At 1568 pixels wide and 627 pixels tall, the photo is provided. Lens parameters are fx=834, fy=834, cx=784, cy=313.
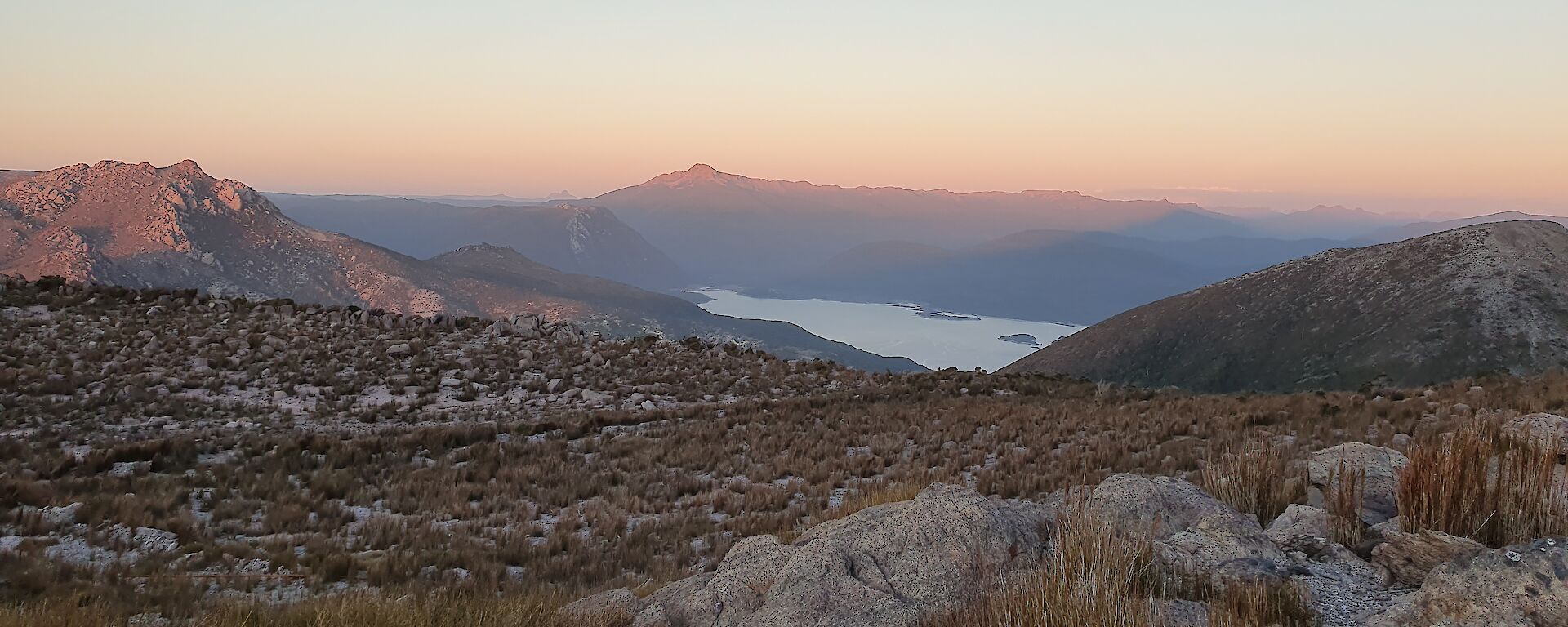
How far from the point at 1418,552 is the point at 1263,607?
1.37 meters

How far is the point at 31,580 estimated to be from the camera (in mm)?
6953

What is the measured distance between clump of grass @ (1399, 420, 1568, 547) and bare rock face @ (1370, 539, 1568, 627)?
4.58ft

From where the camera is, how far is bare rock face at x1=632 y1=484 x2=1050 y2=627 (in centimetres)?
512

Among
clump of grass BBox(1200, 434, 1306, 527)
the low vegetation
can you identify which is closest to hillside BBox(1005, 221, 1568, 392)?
the low vegetation

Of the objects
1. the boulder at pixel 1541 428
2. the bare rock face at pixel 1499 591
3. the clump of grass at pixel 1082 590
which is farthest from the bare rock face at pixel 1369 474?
the clump of grass at pixel 1082 590

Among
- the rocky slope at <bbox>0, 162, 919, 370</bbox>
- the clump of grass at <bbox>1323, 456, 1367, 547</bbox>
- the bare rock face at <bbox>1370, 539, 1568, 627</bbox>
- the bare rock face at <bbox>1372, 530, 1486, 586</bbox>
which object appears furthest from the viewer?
the rocky slope at <bbox>0, 162, 919, 370</bbox>

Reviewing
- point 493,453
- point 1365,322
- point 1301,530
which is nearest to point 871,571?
point 1301,530

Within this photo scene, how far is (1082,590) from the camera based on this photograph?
423 cm

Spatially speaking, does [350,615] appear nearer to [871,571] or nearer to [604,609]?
[604,609]

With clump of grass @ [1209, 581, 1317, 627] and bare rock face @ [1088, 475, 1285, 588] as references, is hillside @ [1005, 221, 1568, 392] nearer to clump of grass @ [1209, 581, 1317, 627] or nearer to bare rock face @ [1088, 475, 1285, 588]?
bare rock face @ [1088, 475, 1285, 588]

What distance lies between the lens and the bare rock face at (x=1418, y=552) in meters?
4.70

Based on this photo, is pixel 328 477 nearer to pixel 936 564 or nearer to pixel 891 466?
pixel 891 466

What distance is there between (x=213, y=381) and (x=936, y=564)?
65.1 ft

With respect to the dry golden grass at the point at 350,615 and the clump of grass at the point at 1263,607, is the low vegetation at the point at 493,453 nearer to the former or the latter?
the dry golden grass at the point at 350,615
